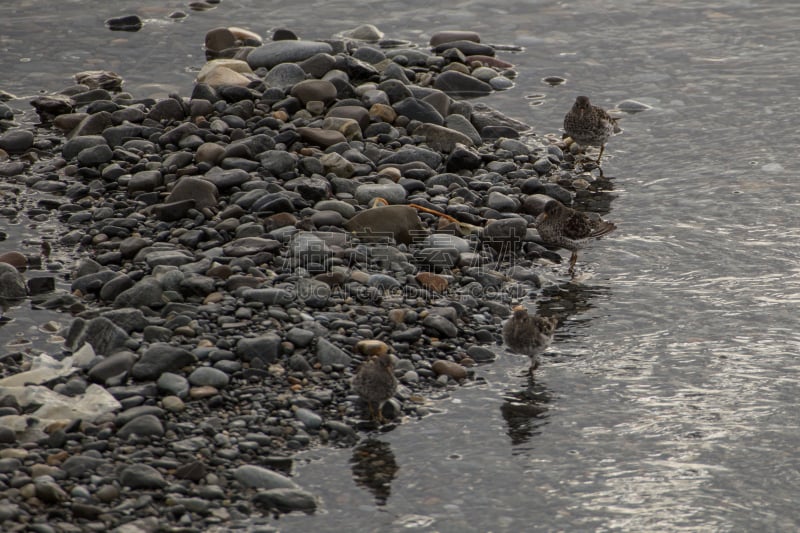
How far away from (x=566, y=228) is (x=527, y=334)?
2688mm

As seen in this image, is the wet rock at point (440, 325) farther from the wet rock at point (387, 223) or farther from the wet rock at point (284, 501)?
the wet rock at point (284, 501)

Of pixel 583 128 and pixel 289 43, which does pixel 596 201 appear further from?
pixel 289 43

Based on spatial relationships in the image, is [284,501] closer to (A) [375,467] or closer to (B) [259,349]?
(A) [375,467]

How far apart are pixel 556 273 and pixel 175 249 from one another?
15.3 ft

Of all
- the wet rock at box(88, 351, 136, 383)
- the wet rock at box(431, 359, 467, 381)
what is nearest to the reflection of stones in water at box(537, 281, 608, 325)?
the wet rock at box(431, 359, 467, 381)

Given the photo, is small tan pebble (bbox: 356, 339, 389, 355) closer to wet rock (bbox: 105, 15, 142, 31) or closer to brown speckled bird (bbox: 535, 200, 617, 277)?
brown speckled bird (bbox: 535, 200, 617, 277)

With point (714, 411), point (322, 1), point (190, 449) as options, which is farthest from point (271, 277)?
point (322, 1)

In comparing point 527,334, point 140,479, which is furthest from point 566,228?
point 140,479

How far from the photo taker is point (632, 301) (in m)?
11.8

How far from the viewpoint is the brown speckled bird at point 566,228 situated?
40.6 ft

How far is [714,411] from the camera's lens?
961 cm

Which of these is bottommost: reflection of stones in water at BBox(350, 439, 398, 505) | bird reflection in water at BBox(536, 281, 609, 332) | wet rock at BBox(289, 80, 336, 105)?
reflection of stones in water at BBox(350, 439, 398, 505)

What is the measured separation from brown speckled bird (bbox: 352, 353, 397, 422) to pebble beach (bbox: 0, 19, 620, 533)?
33 cm

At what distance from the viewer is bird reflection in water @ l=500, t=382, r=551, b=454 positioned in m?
9.36
